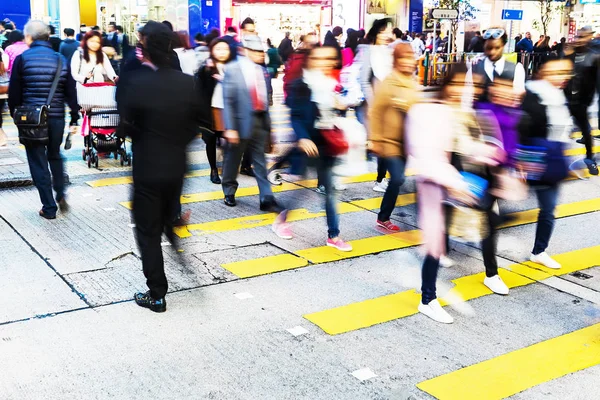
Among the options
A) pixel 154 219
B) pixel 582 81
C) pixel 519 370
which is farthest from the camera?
pixel 582 81

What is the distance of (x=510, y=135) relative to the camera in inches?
234

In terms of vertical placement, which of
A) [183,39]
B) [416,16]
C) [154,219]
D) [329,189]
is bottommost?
[329,189]

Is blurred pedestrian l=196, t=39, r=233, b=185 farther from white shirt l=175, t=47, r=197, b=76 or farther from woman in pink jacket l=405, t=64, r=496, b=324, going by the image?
woman in pink jacket l=405, t=64, r=496, b=324

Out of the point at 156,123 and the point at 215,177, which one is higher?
the point at 156,123

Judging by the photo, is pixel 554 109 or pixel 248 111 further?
pixel 248 111

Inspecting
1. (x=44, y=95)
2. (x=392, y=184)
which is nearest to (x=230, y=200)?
(x=392, y=184)

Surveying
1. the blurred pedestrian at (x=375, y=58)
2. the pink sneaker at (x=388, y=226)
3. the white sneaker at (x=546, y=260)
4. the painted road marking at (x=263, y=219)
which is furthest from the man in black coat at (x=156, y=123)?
the blurred pedestrian at (x=375, y=58)

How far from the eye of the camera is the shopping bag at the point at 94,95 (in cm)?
1039

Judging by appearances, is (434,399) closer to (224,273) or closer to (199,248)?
(224,273)

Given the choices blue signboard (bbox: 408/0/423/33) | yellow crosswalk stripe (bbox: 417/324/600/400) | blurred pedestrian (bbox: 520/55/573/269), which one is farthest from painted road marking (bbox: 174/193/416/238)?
blue signboard (bbox: 408/0/423/33)

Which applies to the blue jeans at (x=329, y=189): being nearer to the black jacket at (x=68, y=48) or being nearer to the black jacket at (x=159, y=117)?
the black jacket at (x=159, y=117)

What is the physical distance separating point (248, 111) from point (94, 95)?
383 centimetres

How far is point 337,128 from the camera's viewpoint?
21.3ft

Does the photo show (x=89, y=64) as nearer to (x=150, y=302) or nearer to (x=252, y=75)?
(x=252, y=75)
